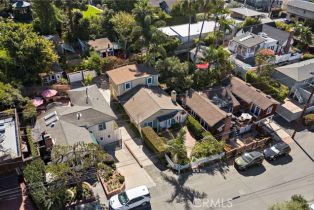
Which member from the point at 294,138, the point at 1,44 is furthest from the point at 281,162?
the point at 1,44

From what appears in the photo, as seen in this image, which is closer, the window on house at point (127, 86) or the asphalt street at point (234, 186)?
the asphalt street at point (234, 186)

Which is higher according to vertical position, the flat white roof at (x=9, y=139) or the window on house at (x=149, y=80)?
the window on house at (x=149, y=80)

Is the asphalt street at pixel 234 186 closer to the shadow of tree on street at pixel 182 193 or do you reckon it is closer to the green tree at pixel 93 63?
the shadow of tree on street at pixel 182 193

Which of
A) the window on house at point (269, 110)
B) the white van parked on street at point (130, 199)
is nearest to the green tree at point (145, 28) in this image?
the window on house at point (269, 110)

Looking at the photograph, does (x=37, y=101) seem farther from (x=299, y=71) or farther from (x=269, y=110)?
(x=299, y=71)

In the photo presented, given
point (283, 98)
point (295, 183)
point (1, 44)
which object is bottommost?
point (295, 183)

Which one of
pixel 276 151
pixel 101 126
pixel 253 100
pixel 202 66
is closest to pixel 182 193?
pixel 101 126

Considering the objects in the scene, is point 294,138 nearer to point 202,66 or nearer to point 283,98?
point 283,98
